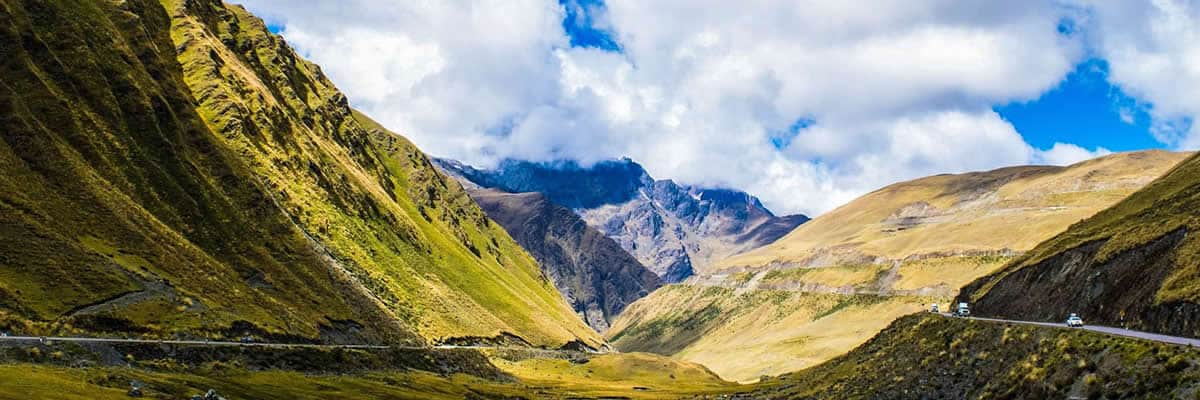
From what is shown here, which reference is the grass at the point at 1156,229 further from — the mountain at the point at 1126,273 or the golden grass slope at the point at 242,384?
the golden grass slope at the point at 242,384

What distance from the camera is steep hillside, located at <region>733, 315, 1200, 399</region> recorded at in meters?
40.6

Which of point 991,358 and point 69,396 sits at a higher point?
point 991,358

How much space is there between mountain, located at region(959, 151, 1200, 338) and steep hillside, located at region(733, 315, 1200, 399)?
24.9ft

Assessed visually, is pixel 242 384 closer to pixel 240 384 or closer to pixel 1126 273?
pixel 240 384

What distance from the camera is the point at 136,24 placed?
570 feet

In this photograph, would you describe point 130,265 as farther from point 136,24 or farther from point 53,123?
point 136,24

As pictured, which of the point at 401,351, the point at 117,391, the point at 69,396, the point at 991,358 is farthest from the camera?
the point at 401,351

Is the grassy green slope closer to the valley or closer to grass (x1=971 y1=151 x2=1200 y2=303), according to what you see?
the valley

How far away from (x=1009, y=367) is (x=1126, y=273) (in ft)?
78.6

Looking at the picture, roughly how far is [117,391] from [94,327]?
3467cm

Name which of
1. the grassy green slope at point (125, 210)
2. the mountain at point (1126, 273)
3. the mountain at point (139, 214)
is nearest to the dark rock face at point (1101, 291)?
the mountain at point (1126, 273)

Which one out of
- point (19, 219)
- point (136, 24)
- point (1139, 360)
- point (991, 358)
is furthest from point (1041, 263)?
point (136, 24)

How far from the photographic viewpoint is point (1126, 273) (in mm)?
74875

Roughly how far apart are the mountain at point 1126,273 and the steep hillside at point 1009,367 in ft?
24.9
